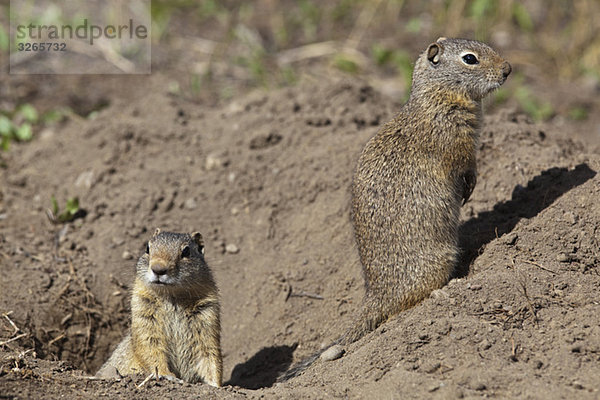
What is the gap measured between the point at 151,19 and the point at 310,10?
2585 millimetres

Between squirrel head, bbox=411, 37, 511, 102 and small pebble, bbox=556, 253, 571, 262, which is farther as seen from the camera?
squirrel head, bbox=411, 37, 511, 102

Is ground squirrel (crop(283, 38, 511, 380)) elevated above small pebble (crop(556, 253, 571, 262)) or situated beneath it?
elevated above

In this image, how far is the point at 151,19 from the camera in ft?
39.8

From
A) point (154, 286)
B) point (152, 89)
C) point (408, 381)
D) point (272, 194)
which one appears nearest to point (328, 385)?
point (408, 381)

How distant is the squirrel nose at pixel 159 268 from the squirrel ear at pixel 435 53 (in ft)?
7.96

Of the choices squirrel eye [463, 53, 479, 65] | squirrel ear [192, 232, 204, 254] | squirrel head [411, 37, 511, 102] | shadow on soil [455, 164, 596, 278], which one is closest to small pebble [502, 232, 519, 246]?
shadow on soil [455, 164, 596, 278]

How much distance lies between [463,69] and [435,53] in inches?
10.4

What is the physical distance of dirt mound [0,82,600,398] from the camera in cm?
438

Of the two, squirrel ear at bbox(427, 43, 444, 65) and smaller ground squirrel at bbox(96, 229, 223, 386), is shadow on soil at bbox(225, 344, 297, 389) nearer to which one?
smaller ground squirrel at bbox(96, 229, 223, 386)

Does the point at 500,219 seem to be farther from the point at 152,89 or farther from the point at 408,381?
the point at 152,89

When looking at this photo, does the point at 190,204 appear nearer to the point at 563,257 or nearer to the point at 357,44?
the point at 563,257

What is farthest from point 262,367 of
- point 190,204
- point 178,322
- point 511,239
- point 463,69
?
point 463,69

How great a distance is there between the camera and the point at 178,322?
550 cm

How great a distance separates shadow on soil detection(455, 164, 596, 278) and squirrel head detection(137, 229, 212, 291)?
189 centimetres
